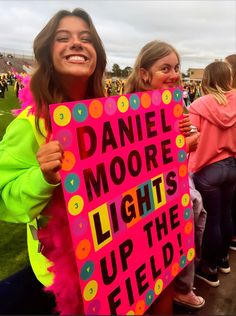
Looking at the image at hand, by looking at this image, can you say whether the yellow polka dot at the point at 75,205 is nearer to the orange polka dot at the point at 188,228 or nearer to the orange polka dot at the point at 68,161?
the orange polka dot at the point at 68,161

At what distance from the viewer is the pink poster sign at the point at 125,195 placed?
3.49 ft

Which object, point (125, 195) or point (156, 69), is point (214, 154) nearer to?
point (156, 69)

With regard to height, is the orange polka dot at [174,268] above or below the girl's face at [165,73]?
below

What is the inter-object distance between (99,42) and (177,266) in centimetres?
109

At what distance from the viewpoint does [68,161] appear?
1045 mm

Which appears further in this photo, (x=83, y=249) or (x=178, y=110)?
(x=178, y=110)

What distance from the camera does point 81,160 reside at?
1.08m

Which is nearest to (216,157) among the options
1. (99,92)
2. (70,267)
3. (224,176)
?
(224,176)

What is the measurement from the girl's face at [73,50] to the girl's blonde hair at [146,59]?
67 centimetres

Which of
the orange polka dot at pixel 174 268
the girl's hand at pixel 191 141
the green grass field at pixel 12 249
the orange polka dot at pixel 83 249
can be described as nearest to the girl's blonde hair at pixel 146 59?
the girl's hand at pixel 191 141

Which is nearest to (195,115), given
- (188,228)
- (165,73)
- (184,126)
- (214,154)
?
(214,154)

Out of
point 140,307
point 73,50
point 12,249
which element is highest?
point 73,50

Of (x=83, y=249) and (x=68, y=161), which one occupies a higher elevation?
(x=68, y=161)

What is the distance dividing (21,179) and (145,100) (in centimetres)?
59
